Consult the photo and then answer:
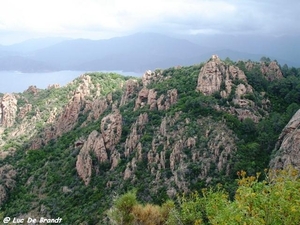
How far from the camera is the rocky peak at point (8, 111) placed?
66.0 meters

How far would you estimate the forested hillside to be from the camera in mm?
30141

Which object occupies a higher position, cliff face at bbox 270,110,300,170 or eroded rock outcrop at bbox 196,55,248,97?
eroded rock outcrop at bbox 196,55,248,97

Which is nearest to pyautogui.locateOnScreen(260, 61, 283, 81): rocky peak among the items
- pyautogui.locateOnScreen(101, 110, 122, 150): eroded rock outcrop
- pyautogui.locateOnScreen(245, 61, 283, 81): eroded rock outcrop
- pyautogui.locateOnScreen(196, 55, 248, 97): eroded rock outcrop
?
pyautogui.locateOnScreen(245, 61, 283, 81): eroded rock outcrop

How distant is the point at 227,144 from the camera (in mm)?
31641

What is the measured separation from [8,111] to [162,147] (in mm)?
41292

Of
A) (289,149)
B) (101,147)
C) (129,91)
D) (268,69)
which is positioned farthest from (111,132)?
(268,69)

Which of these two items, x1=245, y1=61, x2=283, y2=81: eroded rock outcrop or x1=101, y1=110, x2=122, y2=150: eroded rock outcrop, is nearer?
x1=101, y1=110, x2=122, y2=150: eroded rock outcrop

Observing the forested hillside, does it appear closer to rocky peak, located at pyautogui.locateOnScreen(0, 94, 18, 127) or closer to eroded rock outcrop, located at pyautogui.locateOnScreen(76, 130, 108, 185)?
eroded rock outcrop, located at pyautogui.locateOnScreen(76, 130, 108, 185)

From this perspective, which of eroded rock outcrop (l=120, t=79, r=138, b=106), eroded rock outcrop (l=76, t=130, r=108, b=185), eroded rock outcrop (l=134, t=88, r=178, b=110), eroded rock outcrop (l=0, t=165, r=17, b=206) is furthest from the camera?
eroded rock outcrop (l=120, t=79, r=138, b=106)

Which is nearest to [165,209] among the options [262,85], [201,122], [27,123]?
[201,122]

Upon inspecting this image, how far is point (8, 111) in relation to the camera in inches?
2616

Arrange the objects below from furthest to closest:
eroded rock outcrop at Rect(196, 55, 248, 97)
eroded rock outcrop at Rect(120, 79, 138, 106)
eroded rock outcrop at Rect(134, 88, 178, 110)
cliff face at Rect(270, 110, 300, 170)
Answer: eroded rock outcrop at Rect(120, 79, 138, 106) < eroded rock outcrop at Rect(134, 88, 178, 110) < eroded rock outcrop at Rect(196, 55, 248, 97) < cliff face at Rect(270, 110, 300, 170)

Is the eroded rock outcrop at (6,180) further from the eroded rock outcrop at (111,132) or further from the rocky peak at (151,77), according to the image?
the rocky peak at (151,77)

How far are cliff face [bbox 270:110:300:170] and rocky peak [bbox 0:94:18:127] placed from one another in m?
48.8
